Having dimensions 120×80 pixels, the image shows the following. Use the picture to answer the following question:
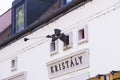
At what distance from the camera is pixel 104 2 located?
44.4ft

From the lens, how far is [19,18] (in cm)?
1877

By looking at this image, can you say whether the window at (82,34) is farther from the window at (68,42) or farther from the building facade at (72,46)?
the window at (68,42)

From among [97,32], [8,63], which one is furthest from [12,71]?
[97,32]

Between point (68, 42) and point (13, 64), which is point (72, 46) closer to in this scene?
point (68, 42)

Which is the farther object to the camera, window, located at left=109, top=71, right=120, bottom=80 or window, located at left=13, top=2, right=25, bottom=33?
window, located at left=13, top=2, right=25, bottom=33

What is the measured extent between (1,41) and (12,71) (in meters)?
1.97

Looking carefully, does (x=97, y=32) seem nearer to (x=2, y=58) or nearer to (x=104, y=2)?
(x=104, y=2)

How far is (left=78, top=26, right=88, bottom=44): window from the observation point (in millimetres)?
14123

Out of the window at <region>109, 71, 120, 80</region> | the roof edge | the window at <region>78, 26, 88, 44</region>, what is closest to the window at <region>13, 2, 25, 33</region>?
the roof edge

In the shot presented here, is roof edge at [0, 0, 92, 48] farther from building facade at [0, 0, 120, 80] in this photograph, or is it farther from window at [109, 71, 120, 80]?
window at [109, 71, 120, 80]

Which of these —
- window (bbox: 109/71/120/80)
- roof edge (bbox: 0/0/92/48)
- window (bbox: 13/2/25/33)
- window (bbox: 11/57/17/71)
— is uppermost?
window (bbox: 13/2/25/33)

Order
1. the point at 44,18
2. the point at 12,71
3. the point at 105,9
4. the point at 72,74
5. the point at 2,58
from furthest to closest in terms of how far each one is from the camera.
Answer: the point at 2,58
the point at 12,71
the point at 44,18
the point at 72,74
the point at 105,9

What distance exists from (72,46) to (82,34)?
1.81ft

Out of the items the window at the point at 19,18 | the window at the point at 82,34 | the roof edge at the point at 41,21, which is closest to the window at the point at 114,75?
the window at the point at 82,34
